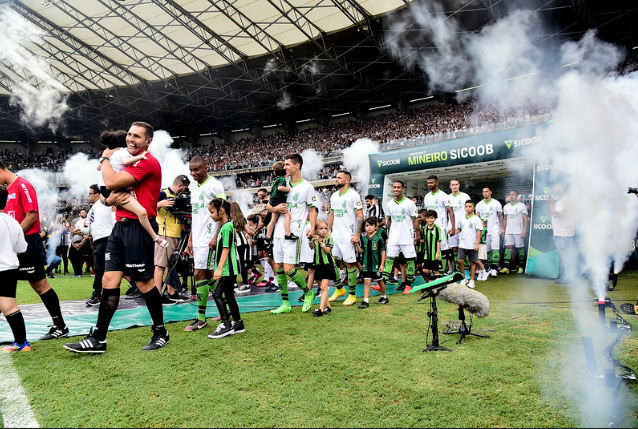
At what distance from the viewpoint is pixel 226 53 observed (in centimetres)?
2894

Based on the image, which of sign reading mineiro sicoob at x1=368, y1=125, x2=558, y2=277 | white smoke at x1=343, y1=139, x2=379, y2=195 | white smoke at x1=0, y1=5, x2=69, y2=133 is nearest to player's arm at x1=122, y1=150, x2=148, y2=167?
sign reading mineiro sicoob at x1=368, y1=125, x2=558, y2=277

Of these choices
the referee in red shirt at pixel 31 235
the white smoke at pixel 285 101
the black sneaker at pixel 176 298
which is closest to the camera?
the referee in red shirt at pixel 31 235

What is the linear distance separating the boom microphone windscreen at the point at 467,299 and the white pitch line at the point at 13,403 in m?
3.48

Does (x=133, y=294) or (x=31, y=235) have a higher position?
(x=31, y=235)

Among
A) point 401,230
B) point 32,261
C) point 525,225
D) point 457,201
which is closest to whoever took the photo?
point 32,261

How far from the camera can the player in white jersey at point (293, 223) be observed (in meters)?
5.79

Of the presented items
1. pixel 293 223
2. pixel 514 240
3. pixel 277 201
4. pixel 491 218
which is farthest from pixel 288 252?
pixel 514 240

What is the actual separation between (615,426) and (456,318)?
3.04m

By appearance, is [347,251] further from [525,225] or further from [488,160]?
[488,160]

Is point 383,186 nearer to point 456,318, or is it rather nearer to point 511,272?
point 511,272

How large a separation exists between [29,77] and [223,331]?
122ft

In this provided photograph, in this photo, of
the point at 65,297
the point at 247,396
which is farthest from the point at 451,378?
the point at 65,297

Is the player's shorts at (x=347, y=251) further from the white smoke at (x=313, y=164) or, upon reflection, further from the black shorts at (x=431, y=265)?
the white smoke at (x=313, y=164)

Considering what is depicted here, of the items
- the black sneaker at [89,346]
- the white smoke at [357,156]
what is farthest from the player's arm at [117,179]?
the white smoke at [357,156]
